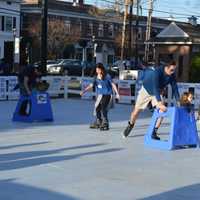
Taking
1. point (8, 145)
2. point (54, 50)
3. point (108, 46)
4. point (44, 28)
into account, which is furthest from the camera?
point (108, 46)

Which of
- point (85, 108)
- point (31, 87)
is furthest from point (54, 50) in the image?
point (31, 87)

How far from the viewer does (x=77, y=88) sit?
90.0 ft

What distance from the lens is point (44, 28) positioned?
2817 cm

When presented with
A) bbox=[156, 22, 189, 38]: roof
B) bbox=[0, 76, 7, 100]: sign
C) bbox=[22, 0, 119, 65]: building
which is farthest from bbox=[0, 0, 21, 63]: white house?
bbox=[0, 76, 7, 100]: sign

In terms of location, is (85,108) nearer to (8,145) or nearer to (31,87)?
(31,87)

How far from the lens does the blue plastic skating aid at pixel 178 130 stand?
11969 mm

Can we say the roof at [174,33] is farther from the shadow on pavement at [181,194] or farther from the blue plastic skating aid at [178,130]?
the shadow on pavement at [181,194]

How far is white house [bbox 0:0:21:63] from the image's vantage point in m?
66.7

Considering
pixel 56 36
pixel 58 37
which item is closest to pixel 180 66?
pixel 56 36

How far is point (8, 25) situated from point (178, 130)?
58105 mm

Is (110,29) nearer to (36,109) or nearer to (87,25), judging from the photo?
(87,25)

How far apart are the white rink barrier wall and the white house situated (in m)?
39.2

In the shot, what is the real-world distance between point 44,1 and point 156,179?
2018 cm

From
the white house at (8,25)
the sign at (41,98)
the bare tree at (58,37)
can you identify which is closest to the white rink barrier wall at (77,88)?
the sign at (41,98)
